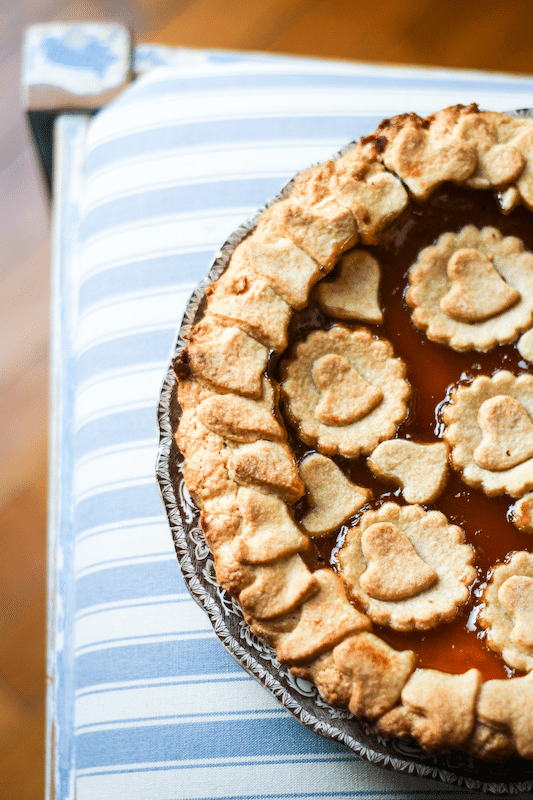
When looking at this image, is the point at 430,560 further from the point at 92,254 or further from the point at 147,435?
the point at 92,254

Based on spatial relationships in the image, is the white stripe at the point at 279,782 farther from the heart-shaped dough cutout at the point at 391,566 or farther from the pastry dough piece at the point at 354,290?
the pastry dough piece at the point at 354,290

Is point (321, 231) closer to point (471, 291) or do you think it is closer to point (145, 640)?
point (471, 291)

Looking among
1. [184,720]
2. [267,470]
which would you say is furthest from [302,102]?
[184,720]

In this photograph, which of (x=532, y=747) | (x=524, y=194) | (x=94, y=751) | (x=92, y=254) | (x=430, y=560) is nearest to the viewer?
(x=532, y=747)

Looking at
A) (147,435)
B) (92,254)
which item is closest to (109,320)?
(92,254)

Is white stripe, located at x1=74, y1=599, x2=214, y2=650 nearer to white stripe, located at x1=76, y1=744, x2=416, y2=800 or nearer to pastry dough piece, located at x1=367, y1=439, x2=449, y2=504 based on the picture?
white stripe, located at x1=76, y1=744, x2=416, y2=800

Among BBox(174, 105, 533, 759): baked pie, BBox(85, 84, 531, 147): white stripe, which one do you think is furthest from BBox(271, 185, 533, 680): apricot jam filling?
BBox(85, 84, 531, 147): white stripe

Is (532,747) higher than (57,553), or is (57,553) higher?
(57,553)
